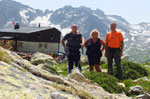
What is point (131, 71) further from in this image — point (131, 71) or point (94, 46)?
point (94, 46)

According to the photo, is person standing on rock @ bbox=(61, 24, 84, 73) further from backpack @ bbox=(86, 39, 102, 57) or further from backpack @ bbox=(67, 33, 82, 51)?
backpack @ bbox=(86, 39, 102, 57)

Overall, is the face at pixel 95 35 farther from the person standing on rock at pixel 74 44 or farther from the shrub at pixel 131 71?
the shrub at pixel 131 71

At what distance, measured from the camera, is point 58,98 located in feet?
8.88

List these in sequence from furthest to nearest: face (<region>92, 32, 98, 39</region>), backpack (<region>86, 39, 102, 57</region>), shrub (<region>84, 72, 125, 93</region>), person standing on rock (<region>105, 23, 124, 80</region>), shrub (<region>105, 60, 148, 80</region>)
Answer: shrub (<region>105, 60, 148, 80</region>) < person standing on rock (<region>105, 23, 124, 80</region>) < backpack (<region>86, 39, 102, 57</region>) < face (<region>92, 32, 98, 39</region>) < shrub (<region>84, 72, 125, 93</region>)

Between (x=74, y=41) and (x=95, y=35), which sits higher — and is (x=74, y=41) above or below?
below

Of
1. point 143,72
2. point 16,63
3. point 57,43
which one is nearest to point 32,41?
point 57,43

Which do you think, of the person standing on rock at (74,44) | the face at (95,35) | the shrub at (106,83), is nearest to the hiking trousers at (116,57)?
the face at (95,35)

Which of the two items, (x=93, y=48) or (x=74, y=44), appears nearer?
(x=74, y=44)

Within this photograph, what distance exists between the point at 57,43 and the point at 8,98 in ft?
217

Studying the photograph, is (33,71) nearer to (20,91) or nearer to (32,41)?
(20,91)

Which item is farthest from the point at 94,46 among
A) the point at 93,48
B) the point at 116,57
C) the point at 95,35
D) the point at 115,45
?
the point at 116,57

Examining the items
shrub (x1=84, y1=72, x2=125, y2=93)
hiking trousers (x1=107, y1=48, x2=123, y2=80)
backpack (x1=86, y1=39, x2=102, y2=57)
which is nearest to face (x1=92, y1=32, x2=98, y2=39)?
backpack (x1=86, y1=39, x2=102, y2=57)

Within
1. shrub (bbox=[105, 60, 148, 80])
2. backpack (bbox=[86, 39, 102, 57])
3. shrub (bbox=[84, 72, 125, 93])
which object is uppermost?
backpack (bbox=[86, 39, 102, 57])

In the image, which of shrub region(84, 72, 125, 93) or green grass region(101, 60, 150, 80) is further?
green grass region(101, 60, 150, 80)
